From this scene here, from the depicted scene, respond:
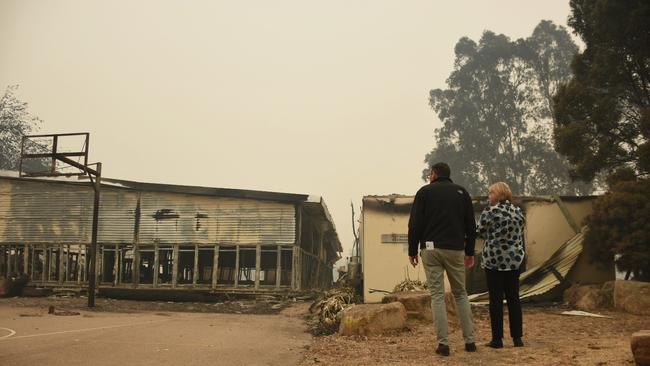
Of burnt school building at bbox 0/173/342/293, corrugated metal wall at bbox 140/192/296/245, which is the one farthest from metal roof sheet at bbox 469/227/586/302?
corrugated metal wall at bbox 140/192/296/245

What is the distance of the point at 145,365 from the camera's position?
15.1 ft

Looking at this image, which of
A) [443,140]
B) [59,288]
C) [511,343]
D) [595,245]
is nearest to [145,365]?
[511,343]

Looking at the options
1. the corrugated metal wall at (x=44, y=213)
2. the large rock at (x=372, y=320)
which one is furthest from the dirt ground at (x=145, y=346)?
the corrugated metal wall at (x=44, y=213)

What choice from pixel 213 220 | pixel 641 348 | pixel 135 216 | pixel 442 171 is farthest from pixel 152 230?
pixel 641 348

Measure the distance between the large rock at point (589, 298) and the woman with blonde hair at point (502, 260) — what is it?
6305 millimetres

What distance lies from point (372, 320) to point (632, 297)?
5671 millimetres

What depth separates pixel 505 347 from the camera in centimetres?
507

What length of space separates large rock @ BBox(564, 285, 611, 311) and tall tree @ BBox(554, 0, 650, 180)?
408 centimetres

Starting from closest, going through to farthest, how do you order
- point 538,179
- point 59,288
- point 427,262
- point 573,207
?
point 427,262 → point 573,207 → point 59,288 → point 538,179

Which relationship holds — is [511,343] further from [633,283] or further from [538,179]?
[538,179]

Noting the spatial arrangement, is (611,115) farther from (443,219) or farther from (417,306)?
(443,219)

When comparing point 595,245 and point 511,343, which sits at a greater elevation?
point 595,245

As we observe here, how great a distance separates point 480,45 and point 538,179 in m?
13.3

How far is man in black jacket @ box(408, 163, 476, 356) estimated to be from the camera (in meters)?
4.86
